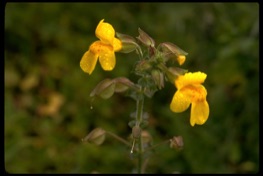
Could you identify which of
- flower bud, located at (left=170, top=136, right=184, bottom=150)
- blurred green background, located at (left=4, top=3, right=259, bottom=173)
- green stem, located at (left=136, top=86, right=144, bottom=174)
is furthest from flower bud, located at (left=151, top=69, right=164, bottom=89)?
blurred green background, located at (left=4, top=3, right=259, bottom=173)

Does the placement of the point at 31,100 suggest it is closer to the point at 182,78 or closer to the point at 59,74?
the point at 59,74

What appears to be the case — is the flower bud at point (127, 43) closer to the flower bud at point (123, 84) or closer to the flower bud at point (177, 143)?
the flower bud at point (123, 84)

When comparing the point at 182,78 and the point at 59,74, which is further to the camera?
the point at 59,74

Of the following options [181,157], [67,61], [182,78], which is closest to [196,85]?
[182,78]

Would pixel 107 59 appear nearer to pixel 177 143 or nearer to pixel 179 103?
pixel 179 103

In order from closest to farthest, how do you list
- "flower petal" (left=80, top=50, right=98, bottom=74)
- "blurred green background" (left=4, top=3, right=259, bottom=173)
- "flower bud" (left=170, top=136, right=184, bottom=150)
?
1. "flower petal" (left=80, top=50, right=98, bottom=74)
2. "flower bud" (left=170, top=136, right=184, bottom=150)
3. "blurred green background" (left=4, top=3, right=259, bottom=173)

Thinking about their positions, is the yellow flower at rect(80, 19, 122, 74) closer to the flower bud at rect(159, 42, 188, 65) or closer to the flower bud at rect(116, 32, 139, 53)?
the flower bud at rect(116, 32, 139, 53)

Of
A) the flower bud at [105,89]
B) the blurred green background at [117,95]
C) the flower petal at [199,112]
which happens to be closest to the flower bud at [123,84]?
the flower bud at [105,89]

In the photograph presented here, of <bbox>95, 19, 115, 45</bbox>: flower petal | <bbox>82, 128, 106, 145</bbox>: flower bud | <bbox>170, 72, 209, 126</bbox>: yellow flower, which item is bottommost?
<bbox>82, 128, 106, 145</bbox>: flower bud

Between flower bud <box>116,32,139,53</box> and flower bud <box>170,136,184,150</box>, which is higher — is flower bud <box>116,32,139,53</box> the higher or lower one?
the higher one
